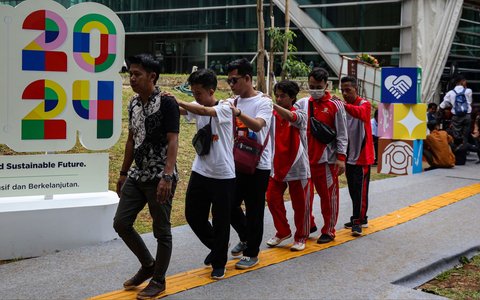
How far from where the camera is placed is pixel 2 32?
5.95m

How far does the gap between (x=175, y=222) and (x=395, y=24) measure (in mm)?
19059

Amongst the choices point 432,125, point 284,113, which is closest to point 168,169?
point 284,113

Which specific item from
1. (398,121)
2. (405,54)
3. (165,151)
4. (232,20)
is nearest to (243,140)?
(165,151)

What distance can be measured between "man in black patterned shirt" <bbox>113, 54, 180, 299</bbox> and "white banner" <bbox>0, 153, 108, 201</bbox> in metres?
1.85

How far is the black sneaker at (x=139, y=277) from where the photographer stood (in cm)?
484

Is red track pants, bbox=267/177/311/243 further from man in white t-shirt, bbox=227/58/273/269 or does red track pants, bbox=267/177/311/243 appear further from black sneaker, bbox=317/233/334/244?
man in white t-shirt, bbox=227/58/273/269

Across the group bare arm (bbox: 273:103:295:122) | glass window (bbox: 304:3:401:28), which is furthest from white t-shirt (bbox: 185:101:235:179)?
glass window (bbox: 304:3:401:28)

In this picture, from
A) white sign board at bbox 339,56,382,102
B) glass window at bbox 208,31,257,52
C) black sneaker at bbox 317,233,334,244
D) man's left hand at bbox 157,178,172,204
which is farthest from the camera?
glass window at bbox 208,31,257,52

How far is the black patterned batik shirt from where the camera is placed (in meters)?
4.53

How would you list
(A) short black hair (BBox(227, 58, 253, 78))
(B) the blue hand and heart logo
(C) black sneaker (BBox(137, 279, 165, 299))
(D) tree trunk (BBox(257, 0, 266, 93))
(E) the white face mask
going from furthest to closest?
(D) tree trunk (BBox(257, 0, 266, 93)) < (B) the blue hand and heart logo < (E) the white face mask < (A) short black hair (BBox(227, 58, 253, 78)) < (C) black sneaker (BBox(137, 279, 165, 299))

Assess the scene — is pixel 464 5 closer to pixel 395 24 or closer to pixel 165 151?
pixel 395 24

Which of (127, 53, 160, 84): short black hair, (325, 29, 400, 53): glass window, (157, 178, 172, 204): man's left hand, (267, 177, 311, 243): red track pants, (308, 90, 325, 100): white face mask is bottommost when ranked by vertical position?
(267, 177, 311, 243): red track pants

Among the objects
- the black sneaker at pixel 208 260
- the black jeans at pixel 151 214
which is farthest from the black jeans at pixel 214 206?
the black jeans at pixel 151 214

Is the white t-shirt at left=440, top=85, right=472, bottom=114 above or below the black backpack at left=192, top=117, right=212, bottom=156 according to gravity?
above
